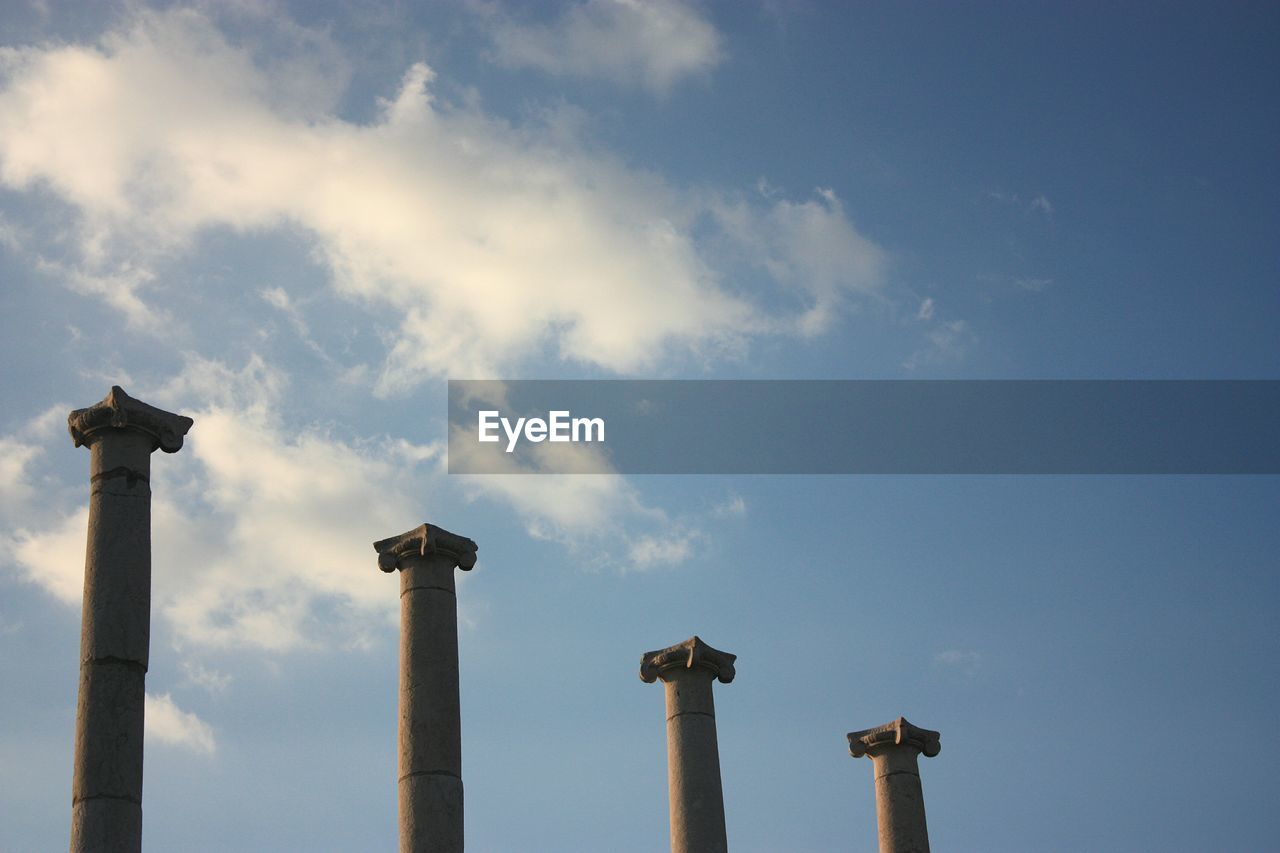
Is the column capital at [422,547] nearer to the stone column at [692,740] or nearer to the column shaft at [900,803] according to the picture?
the stone column at [692,740]

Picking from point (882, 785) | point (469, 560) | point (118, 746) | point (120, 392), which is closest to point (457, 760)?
point (469, 560)

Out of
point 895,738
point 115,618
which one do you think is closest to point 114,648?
point 115,618

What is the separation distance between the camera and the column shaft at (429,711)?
37.5m

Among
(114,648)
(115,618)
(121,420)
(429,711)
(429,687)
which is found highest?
(121,420)

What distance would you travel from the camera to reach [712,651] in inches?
1790

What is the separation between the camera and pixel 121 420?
37.7m

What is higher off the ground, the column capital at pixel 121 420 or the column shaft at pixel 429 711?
the column capital at pixel 121 420

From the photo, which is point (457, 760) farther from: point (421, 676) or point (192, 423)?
point (192, 423)

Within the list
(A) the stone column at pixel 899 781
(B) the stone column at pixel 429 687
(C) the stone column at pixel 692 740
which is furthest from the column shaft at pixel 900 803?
(B) the stone column at pixel 429 687

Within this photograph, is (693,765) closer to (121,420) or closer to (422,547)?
(422,547)

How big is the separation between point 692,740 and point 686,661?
2001 millimetres

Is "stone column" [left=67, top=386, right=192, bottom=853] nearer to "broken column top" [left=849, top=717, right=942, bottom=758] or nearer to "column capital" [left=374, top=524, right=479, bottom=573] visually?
"column capital" [left=374, top=524, right=479, bottom=573]

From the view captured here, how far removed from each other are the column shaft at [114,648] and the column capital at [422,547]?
5411 millimetres

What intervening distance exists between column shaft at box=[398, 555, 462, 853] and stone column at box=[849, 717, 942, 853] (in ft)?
46.9
